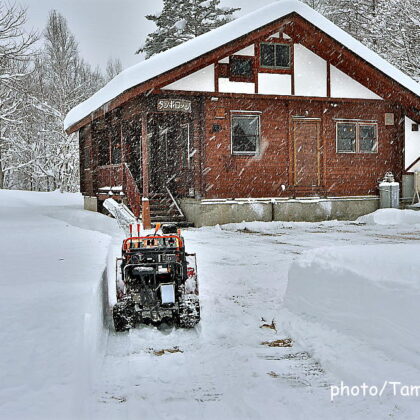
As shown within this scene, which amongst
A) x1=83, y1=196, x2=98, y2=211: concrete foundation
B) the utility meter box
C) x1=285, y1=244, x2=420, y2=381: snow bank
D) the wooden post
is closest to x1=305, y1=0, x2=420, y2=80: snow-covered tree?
the utility meter box

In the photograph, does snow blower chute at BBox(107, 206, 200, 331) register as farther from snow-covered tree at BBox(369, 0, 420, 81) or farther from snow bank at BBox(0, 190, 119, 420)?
snow-covered tree at BBox(369, 0, 420, 81)

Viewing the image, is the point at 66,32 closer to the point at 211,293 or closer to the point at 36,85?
the point at 36,85

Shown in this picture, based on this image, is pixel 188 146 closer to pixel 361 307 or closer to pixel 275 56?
pixel 275 56

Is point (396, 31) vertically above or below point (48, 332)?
above

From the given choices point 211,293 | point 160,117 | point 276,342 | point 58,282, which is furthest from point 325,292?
point 160,117

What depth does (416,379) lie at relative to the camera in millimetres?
4137

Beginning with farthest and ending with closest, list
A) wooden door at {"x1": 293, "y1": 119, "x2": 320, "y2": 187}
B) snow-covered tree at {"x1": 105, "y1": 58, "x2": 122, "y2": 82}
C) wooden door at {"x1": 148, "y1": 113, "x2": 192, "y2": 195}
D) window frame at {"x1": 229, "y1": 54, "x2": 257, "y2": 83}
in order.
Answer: snow-covered tree at {"x1": 105, "y1": 58, "x2": 122, "y2": 82} → wooden door at {"x1": 148, "y1": 113, "x2": 192, "y2": 195} → wooden door at {"x1": 293, "y1": 119, "x2": 320, "y2": 187} → window frame at {"x1": 229, "y1": 54, "x2": 257, "y2": 83}

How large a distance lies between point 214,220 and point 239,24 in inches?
231

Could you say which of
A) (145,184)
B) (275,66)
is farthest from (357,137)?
(145,184)

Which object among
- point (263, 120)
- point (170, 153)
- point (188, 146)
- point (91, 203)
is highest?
point (263, 120)

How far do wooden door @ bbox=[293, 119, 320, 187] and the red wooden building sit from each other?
0.03 m

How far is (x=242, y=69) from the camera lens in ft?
55.2

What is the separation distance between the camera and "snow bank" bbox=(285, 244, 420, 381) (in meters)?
4.47

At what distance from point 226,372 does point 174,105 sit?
38.5 ft
